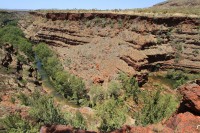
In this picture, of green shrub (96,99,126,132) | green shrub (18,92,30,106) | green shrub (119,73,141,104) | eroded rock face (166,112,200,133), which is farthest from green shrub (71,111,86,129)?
green shrub (119,73,141,104)

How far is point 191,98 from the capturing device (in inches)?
1151

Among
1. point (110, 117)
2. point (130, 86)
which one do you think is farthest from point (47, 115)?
point (130, 86)

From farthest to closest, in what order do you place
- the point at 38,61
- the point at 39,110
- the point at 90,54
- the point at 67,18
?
the point at 67,18
the point at 38,61
the point at 90,54
the point at 39,110

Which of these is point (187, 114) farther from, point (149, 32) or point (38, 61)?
point (38, 61)

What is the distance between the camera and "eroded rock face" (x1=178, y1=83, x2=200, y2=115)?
95.2ft

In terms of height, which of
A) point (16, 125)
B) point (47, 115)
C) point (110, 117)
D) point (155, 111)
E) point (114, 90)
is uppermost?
point (16, 125)

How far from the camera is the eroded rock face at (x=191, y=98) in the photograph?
29.0 m

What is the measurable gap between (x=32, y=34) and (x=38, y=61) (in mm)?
32974

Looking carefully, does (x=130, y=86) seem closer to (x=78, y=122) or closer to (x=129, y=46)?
(x=129, y=46)

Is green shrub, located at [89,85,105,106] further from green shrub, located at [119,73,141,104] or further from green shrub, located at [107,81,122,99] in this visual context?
green shrub, located at [119,73,141,104]

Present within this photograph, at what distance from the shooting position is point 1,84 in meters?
66.9

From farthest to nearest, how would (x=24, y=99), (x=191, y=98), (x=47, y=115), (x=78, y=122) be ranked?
(x=24, y=99)
(x=47, y=115)
(x=78, y=122)
(x=191, y=98)

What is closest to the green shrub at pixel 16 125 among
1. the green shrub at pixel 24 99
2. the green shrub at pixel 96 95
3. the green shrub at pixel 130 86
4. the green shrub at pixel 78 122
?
the green shrub at pixel 78 122

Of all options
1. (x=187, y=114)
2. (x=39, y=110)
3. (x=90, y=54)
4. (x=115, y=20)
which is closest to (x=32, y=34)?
(x=115, y=20)
